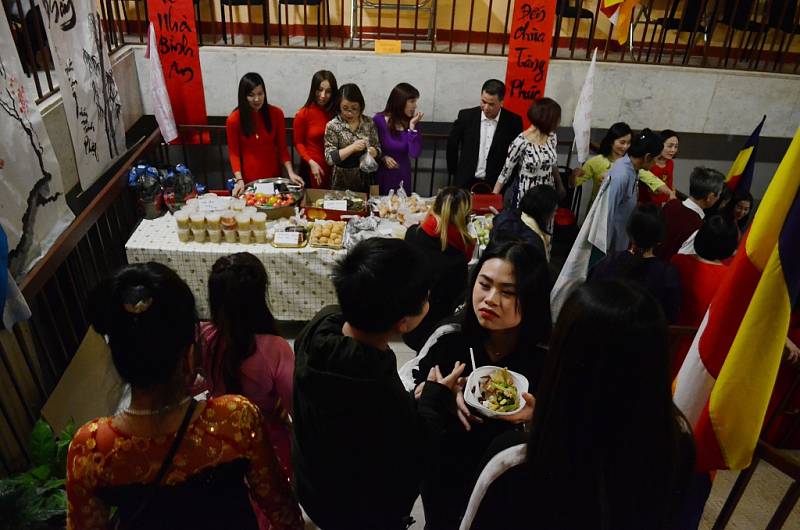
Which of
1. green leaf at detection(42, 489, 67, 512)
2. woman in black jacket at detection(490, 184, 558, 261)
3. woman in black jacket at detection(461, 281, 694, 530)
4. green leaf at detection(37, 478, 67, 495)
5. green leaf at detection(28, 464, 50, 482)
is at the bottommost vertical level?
green leaf at detection(28, 464, 50, 482)

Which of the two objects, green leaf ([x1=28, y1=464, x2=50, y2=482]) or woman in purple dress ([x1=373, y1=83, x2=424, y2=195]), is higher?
woman in purple dress ([x1=373, y1=83, x2=424, y2=195])

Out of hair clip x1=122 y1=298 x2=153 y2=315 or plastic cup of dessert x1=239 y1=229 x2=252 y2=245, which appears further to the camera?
plastic cup of dessert x1=239 y1=229 x2=252 y2=245

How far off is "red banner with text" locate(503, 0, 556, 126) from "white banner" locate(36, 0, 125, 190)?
10.2 ft

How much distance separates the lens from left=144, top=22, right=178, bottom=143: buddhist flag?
4.07 m

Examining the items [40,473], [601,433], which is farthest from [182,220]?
[601,433]

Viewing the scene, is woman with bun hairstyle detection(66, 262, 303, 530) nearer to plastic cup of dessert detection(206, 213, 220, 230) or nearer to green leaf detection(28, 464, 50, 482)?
green leaf detection(28, 464, 50, 482)

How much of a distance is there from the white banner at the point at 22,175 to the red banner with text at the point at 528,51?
3.39 metres

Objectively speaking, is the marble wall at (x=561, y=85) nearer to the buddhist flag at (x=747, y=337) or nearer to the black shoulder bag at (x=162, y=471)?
the buddhist flag at (x=747, y=337)

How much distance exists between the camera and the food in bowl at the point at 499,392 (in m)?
1.76

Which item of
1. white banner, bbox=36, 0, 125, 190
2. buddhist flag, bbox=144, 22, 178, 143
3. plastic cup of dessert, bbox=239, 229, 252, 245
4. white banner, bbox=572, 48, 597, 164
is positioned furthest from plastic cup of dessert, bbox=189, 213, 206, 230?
white banner, bbox=572, 48, 597, 164

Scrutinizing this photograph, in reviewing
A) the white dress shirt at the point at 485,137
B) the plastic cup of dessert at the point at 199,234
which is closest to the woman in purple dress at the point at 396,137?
the white dress shirt at the point at 485,137

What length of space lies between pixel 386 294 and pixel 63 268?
2.58 m

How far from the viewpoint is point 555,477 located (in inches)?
44.9

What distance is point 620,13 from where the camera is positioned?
4648 millimetres
